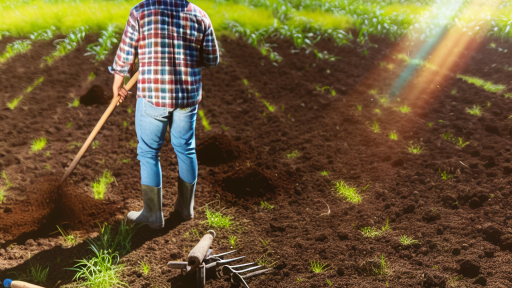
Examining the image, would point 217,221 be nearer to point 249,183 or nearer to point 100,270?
point 249,183

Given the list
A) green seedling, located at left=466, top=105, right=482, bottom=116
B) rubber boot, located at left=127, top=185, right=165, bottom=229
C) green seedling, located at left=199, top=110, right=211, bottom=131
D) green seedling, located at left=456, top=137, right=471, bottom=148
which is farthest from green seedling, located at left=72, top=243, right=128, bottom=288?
green seedling, located at left=466, top=105, right=482, bottom=116

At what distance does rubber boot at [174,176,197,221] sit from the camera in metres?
3.33

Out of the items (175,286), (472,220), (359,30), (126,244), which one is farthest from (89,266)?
(359,30)

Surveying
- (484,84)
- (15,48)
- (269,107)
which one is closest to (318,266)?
(269,107)

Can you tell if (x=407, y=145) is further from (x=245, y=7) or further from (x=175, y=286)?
(x=245, y=7)

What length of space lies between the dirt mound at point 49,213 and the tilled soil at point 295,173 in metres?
0.01

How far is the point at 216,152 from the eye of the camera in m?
4.47

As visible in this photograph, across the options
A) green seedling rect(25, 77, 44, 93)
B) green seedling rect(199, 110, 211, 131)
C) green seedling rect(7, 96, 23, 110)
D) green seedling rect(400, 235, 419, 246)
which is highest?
green seedling rect(400, 235, 419, 246)

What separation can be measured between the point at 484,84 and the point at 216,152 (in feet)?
14.0

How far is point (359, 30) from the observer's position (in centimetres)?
802

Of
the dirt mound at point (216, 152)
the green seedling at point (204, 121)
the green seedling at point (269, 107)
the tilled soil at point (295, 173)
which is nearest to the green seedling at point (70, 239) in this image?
the tilled soil at point (295, 173)

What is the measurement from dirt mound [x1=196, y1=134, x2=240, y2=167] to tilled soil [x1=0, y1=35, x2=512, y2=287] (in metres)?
0.02

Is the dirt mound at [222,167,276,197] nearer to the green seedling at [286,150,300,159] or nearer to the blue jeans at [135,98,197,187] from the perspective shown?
the green seedling at [286,150,300,159]

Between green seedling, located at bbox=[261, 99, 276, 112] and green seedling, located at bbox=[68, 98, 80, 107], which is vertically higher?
green seedling, located at bbox=[261, 99, 276, 112]
